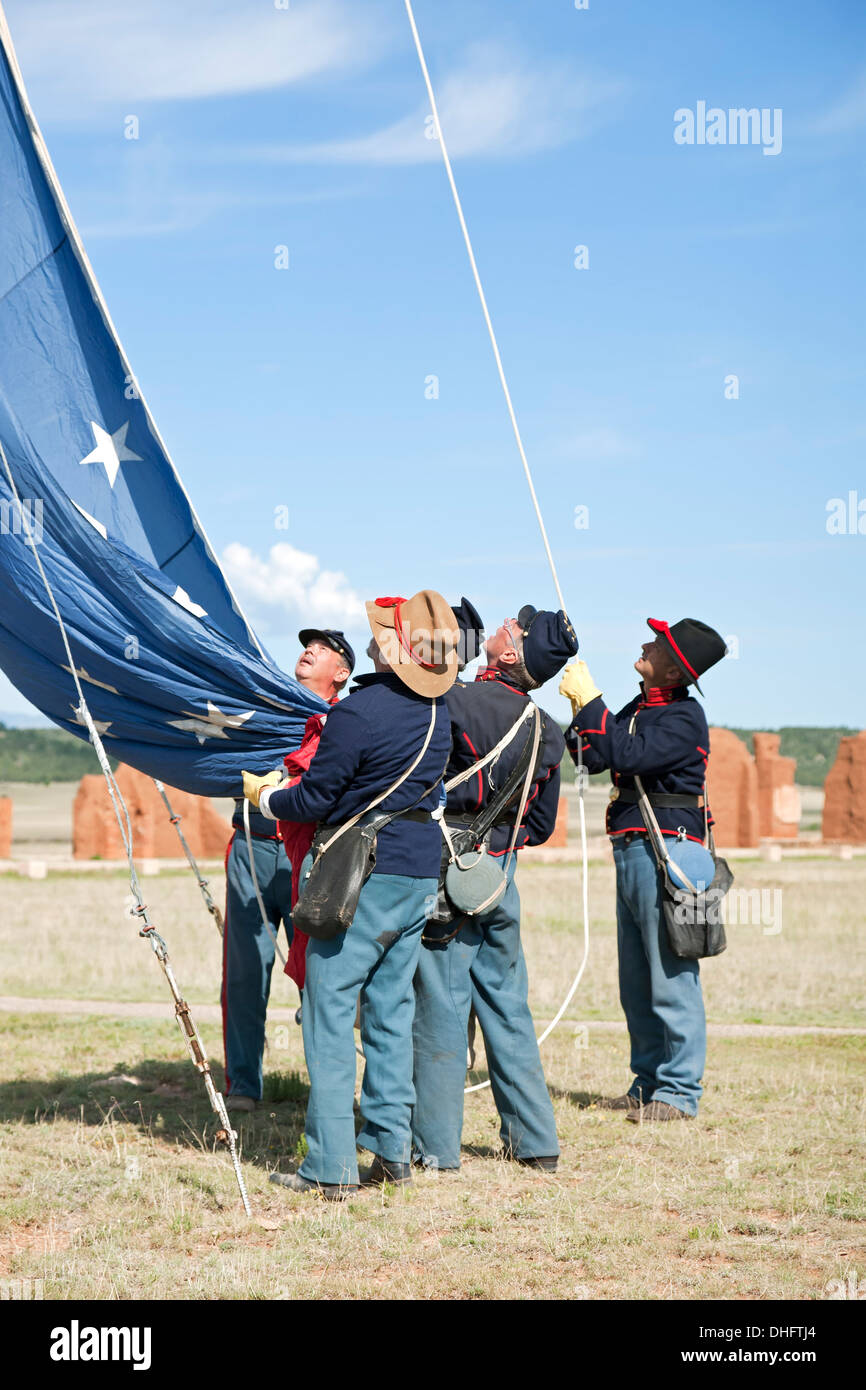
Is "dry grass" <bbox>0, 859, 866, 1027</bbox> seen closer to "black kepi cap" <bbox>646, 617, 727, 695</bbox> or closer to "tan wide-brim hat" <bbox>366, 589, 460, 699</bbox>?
"black kepi cap" <bbox>646, 617, 727, 695</bbox>

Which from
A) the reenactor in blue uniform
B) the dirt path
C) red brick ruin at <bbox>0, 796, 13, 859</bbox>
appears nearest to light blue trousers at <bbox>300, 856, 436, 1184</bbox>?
the reenactor in blue uniform

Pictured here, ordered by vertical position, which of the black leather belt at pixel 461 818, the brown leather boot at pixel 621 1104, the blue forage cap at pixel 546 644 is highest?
the blue forage cap at pixel 546 644

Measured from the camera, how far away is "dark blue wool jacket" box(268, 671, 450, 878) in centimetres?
510

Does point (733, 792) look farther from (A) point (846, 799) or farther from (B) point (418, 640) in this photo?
(B) point (418, 640)

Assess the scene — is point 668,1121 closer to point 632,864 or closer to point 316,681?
point 632,864

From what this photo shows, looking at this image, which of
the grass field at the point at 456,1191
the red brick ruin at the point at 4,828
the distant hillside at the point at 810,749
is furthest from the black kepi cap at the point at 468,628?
the distant hillside at the point at 810,749

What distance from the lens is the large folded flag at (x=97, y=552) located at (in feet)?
19.4

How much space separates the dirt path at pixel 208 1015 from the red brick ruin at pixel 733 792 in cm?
2245

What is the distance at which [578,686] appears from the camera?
6402 millimetres

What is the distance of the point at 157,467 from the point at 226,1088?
3.12 meters

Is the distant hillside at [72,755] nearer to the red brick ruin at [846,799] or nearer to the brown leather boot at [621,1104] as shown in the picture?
the red brick ruin at [846,799]

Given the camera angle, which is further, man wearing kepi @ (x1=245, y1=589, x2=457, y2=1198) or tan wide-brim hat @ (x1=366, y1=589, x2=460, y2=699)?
tan wide-brim hat @ (x1=366, y1=589, x2=460, y2=699)

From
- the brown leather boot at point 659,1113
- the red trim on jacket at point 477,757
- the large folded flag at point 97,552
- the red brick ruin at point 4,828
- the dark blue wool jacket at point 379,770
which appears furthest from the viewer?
the red brick ruin at point 4,828

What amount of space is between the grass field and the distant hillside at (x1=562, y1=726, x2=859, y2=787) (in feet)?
277
